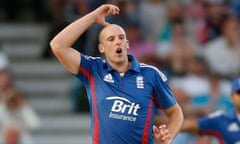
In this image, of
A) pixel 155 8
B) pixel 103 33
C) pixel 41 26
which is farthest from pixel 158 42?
pixel 103 33

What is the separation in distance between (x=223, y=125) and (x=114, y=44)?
2.14m

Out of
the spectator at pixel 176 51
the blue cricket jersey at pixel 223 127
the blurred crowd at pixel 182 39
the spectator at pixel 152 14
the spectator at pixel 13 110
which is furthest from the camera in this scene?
the spectator at pixel 152 14

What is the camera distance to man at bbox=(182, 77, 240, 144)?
10.2 meters

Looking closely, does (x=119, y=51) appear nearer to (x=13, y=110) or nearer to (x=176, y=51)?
(x=13, y=110)

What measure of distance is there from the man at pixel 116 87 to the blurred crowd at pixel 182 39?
167 inches

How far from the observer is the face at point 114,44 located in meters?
8.50

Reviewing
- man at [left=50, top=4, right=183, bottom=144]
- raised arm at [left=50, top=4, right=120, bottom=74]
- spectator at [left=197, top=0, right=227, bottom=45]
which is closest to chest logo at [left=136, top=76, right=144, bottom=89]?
man at [left=50, top=4, right=183, bottom=144]

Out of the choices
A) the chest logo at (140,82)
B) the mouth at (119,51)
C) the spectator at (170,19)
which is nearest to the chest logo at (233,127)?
the chest logo at (140,82)

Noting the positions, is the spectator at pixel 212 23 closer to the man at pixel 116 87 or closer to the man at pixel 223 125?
the man at pixel 223 125

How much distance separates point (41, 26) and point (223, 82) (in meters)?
3.08

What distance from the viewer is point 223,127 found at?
33.6 ft

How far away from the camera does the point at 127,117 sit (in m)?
8.43

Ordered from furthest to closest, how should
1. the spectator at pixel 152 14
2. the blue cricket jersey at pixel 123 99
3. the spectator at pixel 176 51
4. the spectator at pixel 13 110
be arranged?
the spectator at pixel 152 14 < the spectator at pixel 176 51 < the spectator at pixel 13 110 < the blue cricket jersey at pixel 123 99

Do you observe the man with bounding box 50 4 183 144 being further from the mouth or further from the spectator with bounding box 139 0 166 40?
the spectator with bounding box 139 0 166 40
